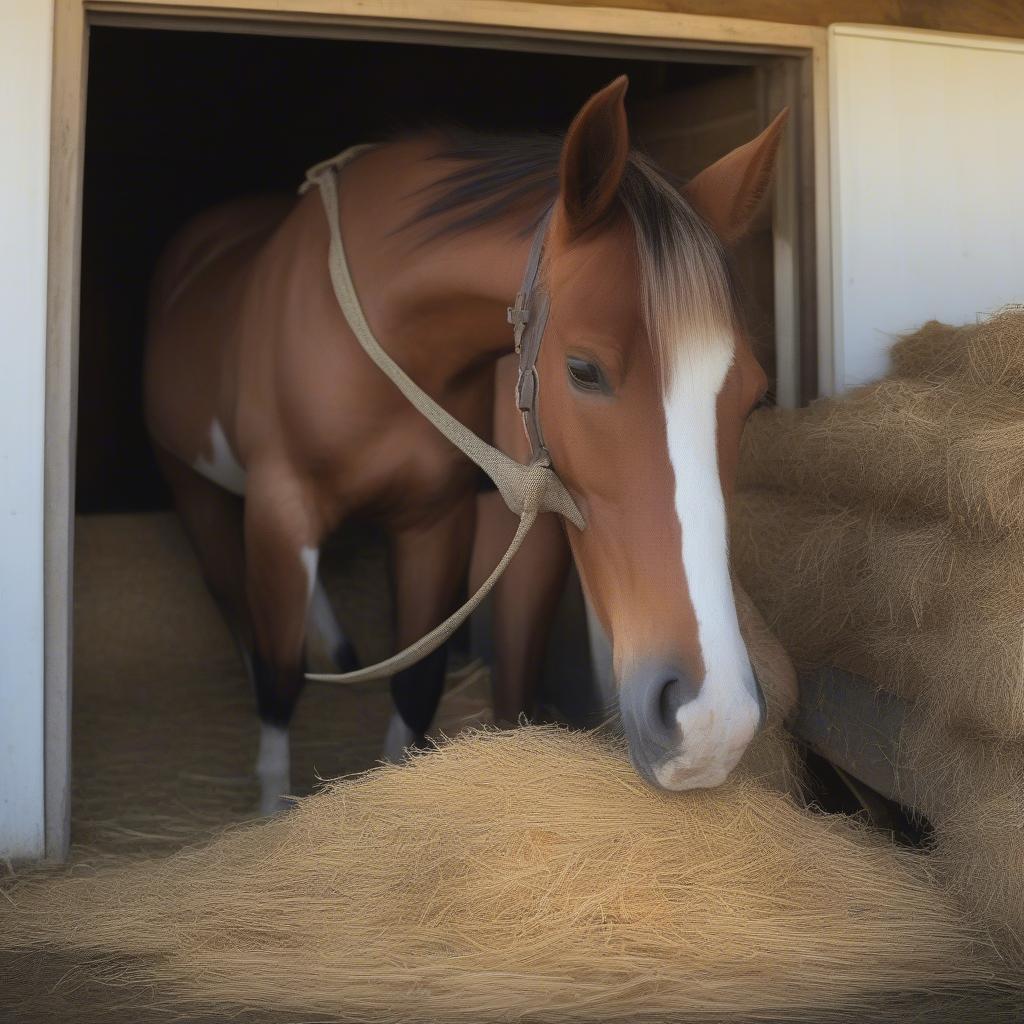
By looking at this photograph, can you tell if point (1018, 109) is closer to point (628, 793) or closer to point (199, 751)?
point (628, 793)

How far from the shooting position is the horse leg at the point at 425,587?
284 cm

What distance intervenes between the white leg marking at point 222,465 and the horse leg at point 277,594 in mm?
453

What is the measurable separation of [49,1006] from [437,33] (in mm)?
2053

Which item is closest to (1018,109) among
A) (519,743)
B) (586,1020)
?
(519,743)

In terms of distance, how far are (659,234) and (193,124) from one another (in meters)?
4.22

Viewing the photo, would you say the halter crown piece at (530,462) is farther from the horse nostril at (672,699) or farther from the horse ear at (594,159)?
the horse nostril at (672,699)

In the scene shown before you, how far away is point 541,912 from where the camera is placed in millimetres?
1742

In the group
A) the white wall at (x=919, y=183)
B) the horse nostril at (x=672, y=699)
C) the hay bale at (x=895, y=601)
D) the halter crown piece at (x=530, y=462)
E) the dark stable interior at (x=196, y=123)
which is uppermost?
the dark stable interior at (x=196, y=123)

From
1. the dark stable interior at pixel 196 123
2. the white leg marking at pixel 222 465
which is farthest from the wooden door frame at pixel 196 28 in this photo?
the dark stable interior at pixel 196 123

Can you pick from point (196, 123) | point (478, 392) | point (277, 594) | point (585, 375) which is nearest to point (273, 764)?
point (277, 594)

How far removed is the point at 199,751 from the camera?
144 inches

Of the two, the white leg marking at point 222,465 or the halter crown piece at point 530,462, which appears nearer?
the halter crown piece at point 530,462

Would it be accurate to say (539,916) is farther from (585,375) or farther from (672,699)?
(585,375)

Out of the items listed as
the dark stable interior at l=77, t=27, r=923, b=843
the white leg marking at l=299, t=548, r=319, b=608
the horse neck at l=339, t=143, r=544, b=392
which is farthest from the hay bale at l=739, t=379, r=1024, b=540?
the dark stable interior at l=77, t=27, r=923, b=843
